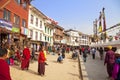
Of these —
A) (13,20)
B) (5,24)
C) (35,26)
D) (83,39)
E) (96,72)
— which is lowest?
(96,72)

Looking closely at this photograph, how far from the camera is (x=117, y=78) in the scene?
8.57 m

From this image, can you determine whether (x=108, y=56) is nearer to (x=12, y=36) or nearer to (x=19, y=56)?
(x=19, y=56)

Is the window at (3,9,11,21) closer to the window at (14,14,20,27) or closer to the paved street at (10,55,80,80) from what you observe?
the window at (14,14,20,27)

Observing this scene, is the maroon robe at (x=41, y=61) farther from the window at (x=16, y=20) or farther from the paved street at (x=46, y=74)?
the window at (x=16, y=20)

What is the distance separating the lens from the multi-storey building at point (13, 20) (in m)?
22.0

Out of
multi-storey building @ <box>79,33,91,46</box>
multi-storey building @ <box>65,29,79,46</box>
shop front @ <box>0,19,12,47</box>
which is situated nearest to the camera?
shop front @ <box>0,19,12,47</box>

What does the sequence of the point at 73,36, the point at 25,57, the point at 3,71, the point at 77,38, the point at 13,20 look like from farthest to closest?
the point at 77,38, the point at 73,36, the point at 13,20, the point at 25,57, the point at 3,71

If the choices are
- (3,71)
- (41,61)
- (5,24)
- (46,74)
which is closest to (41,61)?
(41,61)

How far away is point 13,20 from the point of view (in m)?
25.5

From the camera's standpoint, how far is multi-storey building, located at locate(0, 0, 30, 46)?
72.3 feet

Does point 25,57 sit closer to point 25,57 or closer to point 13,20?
point 25,57

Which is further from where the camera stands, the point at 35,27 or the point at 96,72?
the point at 35,27


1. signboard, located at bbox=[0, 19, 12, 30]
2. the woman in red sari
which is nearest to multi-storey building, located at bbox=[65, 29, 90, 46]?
signboard, located at bbox=[0, 19, 12, 30]

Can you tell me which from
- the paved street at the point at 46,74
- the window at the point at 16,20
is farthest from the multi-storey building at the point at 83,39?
the paved street at the point at 46,74
